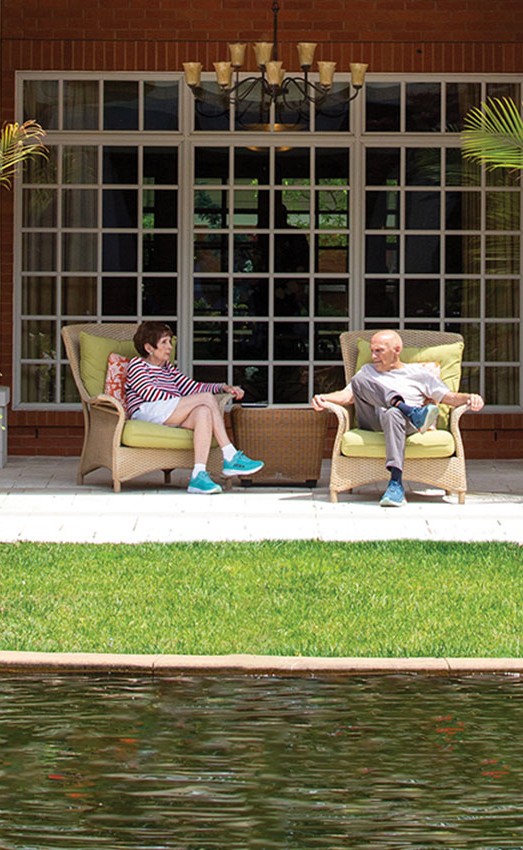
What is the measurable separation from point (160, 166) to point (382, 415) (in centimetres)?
369

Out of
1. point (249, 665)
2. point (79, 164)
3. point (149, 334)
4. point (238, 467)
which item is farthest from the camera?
point (79, 164)

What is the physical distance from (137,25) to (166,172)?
1.02 metres

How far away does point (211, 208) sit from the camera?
11445 mm

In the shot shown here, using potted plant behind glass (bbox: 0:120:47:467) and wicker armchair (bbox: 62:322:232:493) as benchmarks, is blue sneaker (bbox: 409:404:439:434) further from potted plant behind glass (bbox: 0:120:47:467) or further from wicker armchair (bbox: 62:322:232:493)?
potted plant behind glass (bbox: 0:120:47:467)

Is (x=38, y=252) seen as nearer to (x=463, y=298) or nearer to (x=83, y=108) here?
(x=83, y=108)

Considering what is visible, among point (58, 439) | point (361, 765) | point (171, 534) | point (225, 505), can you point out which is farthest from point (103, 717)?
point (58, 439)

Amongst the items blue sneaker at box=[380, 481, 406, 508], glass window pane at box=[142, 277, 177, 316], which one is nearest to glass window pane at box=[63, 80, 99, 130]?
glass window pane at box=[142, 277, 177, 316]

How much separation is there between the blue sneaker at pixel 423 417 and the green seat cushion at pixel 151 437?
1.22 metres

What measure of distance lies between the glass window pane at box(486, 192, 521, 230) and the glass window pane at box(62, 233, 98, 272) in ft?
9.07

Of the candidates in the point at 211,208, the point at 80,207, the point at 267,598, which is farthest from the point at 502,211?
the point at 267,598

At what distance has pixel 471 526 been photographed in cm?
737

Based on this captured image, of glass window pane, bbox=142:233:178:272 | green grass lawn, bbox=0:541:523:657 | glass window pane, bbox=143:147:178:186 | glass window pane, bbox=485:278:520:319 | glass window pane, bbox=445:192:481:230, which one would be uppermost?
glass window pane, bbox=143:147:178:186

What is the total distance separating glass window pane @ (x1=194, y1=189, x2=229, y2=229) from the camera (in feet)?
37.5

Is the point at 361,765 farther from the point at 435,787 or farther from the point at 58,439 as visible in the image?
the point at 58,439
